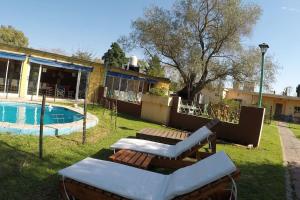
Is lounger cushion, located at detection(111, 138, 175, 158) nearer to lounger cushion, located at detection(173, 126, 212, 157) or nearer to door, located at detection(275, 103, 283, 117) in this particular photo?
lounger cushion, located at detection(173, 126, 212, 157)

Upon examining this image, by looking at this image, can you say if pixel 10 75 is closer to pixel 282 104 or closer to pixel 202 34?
pixel 202 34

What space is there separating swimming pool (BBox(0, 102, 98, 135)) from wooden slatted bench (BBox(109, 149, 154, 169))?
3276 mm

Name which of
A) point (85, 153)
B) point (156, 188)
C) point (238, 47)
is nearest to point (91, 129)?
point (85, 153)

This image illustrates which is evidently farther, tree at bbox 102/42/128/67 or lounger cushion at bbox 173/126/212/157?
tree at bbox 102/42/128/67

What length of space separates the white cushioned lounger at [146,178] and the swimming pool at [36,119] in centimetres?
428

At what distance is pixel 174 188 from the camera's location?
13.2 ft

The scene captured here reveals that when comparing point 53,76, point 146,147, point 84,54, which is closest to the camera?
point 146,147

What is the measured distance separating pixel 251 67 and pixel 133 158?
63.3 ft

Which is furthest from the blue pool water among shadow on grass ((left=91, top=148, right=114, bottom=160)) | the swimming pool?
shadow on grass ((left=91, top=148, right=114, bottom=160))

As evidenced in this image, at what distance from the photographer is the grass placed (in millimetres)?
4955

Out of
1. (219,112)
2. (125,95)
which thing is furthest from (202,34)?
(219,112)

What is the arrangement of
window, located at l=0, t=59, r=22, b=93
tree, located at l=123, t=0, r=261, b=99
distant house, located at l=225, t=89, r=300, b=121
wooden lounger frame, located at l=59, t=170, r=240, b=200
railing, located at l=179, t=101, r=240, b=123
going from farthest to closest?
distant house, located at l=225, t=89, r=300, b=121, tree, located at l=123, t=0, r=261, b=99, window, located at l=0, t=59, r=22, b=93, railing, located at l=179, t=101, r=240, b=123, wooden lounger frame, located at l=59, t=170, r=240, b=200

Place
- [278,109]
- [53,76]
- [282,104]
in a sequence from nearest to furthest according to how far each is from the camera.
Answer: [53,76], [282,104], [278,109]

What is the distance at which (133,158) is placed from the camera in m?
6.12
